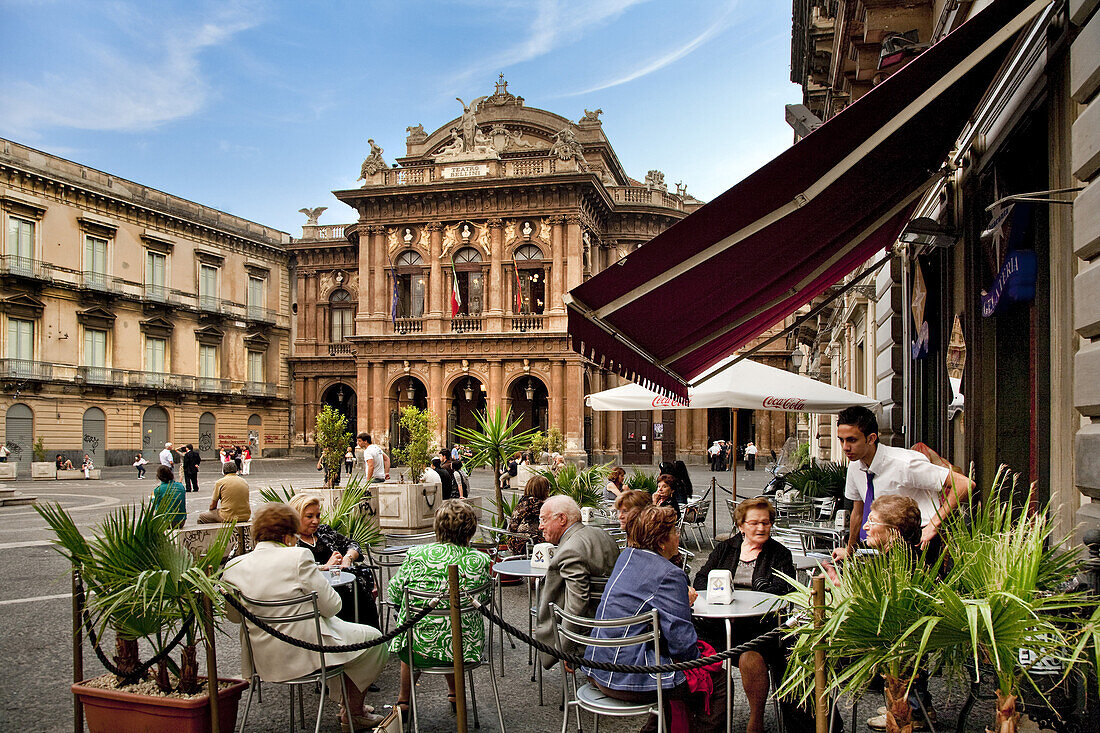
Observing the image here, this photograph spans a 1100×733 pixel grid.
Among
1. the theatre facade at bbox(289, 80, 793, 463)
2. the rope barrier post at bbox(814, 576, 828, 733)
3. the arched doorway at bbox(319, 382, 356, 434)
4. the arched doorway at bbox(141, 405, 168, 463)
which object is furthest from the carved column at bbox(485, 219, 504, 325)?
the rope barrier post at bbox(814, 576, 828, 733)

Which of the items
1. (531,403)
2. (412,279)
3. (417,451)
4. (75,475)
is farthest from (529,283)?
(417,451)

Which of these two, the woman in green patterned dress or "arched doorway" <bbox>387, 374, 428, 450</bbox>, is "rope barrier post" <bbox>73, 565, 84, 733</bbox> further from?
"arched doorway" <bbox>387, 374, 428, 450</bbox>

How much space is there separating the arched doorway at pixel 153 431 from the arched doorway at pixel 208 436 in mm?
1732

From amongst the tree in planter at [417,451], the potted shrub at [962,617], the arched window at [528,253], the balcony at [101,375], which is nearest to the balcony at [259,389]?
the balcony at [101,375]

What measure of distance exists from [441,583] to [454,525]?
0.34m

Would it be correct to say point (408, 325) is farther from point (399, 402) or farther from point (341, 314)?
point (341, 314)

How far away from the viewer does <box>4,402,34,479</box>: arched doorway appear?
30281 mm

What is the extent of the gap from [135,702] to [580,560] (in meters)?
2.32

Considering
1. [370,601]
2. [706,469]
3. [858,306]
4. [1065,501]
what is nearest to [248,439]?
[706,469]

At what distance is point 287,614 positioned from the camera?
4.12 meters

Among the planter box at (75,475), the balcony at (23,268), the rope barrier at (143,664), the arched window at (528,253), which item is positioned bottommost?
the planter box at (75,475)

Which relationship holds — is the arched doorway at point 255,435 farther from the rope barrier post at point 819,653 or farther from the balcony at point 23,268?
the rope barrier post at point 819,653

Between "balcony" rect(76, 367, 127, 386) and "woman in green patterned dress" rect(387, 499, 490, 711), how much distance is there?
3331 centimetres

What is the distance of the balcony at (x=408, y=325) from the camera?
33.4 m
